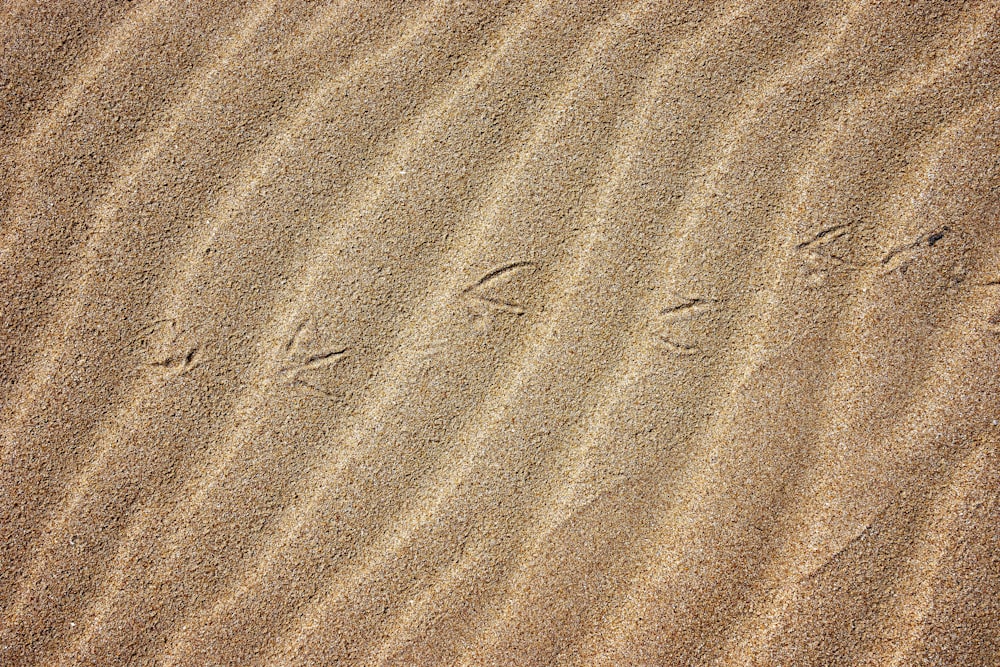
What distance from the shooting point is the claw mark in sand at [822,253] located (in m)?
1.27

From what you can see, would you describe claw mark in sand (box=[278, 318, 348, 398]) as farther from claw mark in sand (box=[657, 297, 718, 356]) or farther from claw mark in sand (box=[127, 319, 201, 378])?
claw mark in sand (box=[657, 297, 718, 356])

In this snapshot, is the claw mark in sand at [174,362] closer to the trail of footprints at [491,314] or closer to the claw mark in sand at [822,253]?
the trail of footprints at [491,314]

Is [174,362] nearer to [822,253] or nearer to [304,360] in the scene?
[304,360]

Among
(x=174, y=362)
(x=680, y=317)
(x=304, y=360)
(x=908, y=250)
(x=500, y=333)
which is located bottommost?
(x=908, y=250)

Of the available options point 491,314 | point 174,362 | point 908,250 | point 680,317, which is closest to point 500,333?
point 491,314

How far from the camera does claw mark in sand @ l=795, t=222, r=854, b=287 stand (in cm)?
127

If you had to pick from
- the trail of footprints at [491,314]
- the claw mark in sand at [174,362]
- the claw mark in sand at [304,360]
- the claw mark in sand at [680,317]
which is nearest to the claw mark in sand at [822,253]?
the trail of footprints at [491,314]

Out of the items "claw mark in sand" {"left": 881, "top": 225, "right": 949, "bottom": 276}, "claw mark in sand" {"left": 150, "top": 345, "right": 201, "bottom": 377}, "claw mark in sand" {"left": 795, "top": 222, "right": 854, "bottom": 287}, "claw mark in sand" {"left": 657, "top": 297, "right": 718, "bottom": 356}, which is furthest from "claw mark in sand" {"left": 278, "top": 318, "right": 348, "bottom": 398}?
"claw mark in sand" {"left": 881, "top": 225, "right": 949, "bottom": 276}

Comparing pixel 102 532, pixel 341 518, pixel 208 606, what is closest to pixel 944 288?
pixel 341 518

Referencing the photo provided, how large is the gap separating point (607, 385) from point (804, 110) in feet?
2.29

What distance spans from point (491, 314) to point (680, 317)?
1.25ft

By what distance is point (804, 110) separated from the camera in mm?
1286

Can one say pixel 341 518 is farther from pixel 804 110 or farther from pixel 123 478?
pixel 804 110

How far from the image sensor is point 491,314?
1260mm
